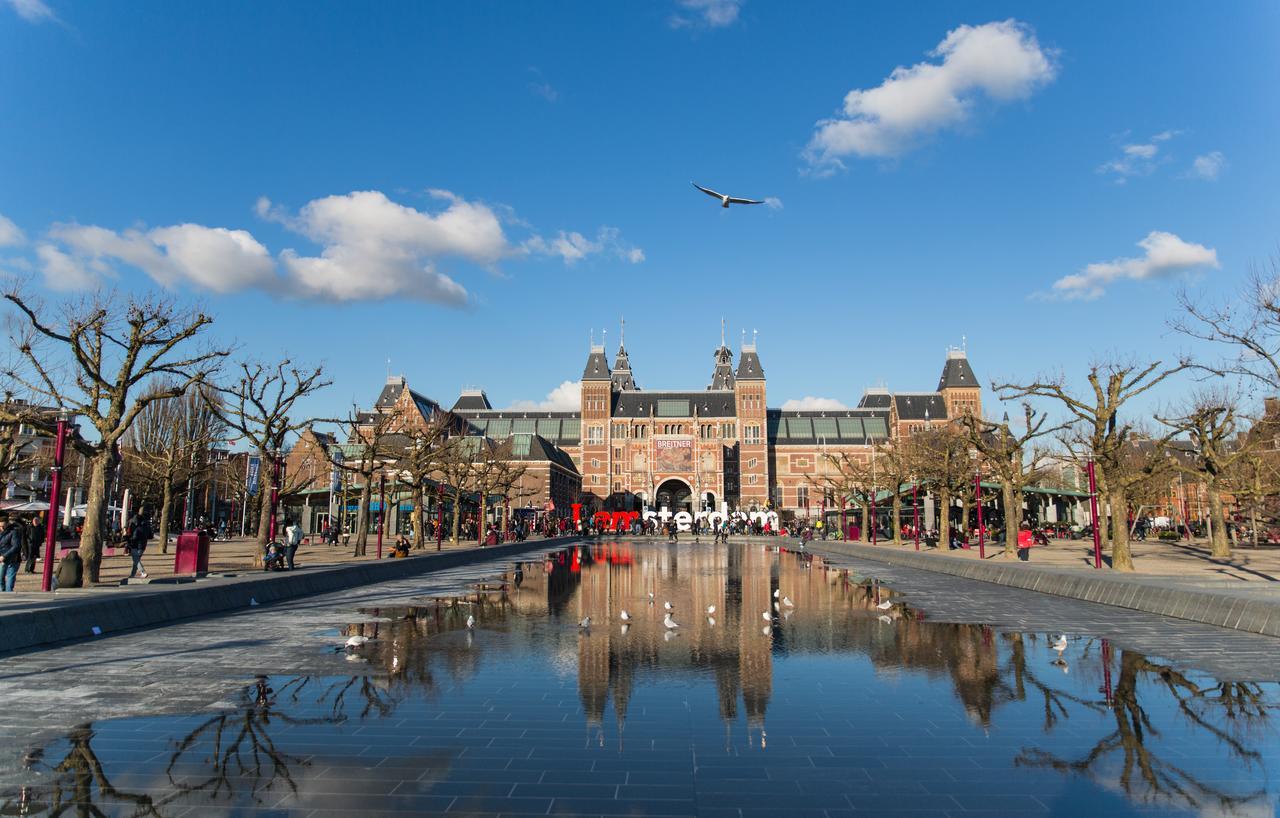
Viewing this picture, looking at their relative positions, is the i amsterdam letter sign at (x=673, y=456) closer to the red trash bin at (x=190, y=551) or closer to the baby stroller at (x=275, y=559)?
the baby stroller at (x=275, y=559)

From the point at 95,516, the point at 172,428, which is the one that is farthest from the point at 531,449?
the point at 95,516

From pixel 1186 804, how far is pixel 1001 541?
46734 millimetres

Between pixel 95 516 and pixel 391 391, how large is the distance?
98.9m

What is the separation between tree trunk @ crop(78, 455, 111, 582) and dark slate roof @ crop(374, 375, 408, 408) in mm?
94750

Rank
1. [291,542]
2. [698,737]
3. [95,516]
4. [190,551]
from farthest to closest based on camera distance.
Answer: [291,542], [190,551], [95,516], [698,737]

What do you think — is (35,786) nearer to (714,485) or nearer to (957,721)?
(957,721)

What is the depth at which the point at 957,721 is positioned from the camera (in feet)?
24.1

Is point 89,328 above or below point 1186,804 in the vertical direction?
above

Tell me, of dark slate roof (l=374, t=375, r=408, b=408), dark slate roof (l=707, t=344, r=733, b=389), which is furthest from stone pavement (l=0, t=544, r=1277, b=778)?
dark slate roof (l=707, t=344, r=733, b=389)

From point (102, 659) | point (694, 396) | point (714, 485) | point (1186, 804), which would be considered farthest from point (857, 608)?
point (694, 396)

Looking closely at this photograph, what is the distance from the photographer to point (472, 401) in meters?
135

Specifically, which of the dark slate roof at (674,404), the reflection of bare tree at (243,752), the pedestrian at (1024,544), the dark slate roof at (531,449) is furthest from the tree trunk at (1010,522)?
the dark slate roof at (674,404)

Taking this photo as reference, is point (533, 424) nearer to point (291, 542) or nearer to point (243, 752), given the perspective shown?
point (291, 542)

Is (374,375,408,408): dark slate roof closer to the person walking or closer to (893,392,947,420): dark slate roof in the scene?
(893,392,947,420): dark slate roof
